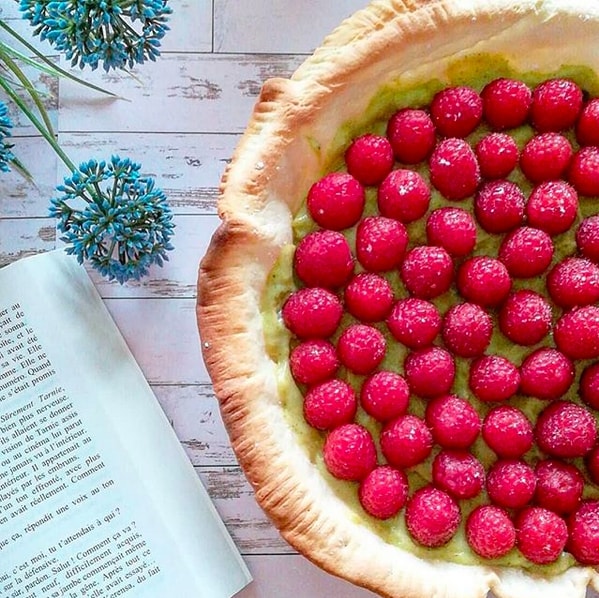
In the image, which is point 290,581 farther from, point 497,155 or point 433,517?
point 497,155

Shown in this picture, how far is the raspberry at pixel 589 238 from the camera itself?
1.07 meters

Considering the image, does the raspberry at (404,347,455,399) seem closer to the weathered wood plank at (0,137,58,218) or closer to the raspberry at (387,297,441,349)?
the raspberry at (387,297,441,349)

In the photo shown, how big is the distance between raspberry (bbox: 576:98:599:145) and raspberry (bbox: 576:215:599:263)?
9cm

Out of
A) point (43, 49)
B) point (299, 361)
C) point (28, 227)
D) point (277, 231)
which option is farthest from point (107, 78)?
point (299, 361)

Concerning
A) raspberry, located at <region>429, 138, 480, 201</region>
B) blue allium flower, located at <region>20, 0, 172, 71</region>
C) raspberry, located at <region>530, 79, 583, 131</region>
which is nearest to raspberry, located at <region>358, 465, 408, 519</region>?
raspberry, located at <region>429, 138, 480, 201</region>

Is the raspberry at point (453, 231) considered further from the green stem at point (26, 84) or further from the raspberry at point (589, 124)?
the green stem at point (26, 84)

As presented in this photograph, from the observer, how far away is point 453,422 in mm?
1042

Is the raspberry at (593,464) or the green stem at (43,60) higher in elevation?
the green stem at (43,60)

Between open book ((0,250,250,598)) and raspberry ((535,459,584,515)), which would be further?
open book ((0,250,250,598))

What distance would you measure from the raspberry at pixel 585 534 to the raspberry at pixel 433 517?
0.13 m

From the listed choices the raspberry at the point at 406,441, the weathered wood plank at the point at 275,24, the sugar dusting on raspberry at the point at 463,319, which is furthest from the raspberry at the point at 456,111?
the raspberry at the point at 406,441

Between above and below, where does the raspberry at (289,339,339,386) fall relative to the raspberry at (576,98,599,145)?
below

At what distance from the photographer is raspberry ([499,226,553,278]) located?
105 centimetres

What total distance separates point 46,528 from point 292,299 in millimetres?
443
